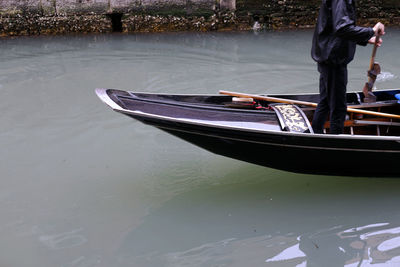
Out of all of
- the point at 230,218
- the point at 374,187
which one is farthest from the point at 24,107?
the point at 374,187

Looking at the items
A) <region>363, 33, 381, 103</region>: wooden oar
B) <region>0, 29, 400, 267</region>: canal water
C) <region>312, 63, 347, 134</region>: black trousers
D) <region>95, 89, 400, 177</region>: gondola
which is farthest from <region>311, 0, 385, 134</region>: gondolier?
<region>0, 29, 400, 267</region>: canal water

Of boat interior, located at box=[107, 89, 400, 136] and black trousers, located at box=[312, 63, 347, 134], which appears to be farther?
boat interior, located at box=[107, 89, 400, 136]

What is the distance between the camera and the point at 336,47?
2648 millimetres

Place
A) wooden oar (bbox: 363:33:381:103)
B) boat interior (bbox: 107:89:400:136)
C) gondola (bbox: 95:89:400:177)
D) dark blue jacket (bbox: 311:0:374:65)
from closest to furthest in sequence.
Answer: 1. dark blue jacket (bbox: 311:0:374:65)
2. gondola (bbox: 95:89:400:177)
3. boat interior (bbox: 107:89:400:136)
4. wooden oar (bbox: 363:33:381:103)

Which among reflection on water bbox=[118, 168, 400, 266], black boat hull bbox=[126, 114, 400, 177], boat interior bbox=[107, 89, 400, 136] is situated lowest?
reflection on water bbox=[118, 168, 400, 266]

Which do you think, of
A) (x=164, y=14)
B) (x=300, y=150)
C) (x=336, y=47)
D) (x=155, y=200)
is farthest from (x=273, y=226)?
(x=164, y=14)

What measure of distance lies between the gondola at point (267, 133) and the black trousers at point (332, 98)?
134 millimetres

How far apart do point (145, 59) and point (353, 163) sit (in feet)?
12.6

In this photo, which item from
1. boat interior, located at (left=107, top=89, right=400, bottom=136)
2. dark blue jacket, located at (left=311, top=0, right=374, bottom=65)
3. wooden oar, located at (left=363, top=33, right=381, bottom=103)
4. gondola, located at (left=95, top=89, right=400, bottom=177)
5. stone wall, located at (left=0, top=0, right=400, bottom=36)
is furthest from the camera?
stone wall, located at (left=0, top=0, right=400, bottom=36)

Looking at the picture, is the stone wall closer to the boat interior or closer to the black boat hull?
the boat interior

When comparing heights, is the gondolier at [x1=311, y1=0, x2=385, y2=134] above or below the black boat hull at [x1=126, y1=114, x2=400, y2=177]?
above

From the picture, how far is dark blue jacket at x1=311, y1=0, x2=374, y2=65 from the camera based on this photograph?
2525mm

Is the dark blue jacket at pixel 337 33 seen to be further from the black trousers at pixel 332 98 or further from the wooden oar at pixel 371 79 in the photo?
the wooden oar at pixel 371 79

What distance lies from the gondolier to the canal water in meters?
0.50
